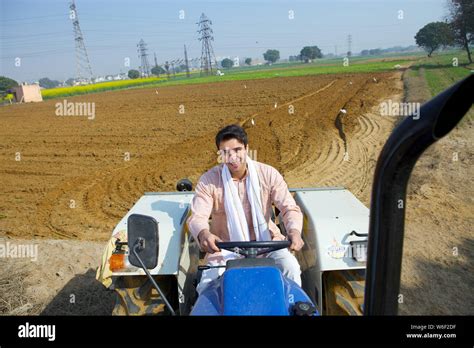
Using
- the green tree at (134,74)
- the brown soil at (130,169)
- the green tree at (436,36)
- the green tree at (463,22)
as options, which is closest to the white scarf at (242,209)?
the brown soil at (130,169)

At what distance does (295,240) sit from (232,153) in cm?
76

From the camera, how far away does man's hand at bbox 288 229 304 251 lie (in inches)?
83.0

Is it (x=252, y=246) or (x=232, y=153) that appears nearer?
(x=252, y=246)

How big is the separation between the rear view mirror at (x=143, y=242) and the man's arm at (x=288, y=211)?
97 cm

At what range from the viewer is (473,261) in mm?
3615

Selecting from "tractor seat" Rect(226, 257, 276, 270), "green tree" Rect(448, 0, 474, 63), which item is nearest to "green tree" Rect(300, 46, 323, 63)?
"green tree" Rect(448, 0, 474, 63)

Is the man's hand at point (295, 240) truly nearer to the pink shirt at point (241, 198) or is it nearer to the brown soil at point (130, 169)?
the pink shirt at point (241, 198)

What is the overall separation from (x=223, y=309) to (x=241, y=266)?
22 centimetres

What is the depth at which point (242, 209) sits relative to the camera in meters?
2.45

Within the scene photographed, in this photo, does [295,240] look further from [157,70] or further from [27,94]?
[157,70]

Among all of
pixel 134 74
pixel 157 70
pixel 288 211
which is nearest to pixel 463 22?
pixel 288 211

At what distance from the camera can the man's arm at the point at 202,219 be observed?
7.23 ft

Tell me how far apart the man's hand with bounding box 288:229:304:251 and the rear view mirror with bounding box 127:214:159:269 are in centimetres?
96

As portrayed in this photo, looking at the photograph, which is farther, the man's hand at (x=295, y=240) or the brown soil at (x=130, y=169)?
the brown soil at (x=130, y=169)
